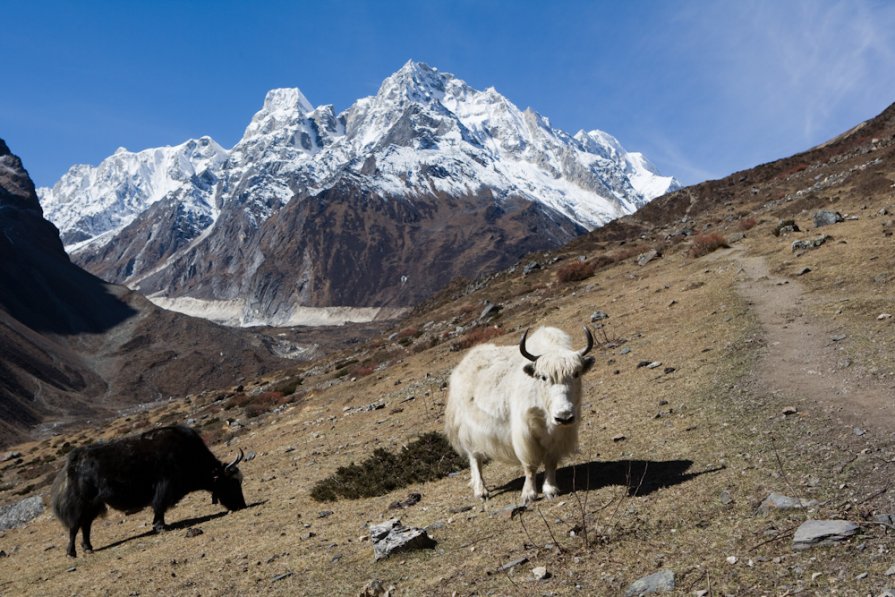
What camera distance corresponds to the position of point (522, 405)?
307 inches

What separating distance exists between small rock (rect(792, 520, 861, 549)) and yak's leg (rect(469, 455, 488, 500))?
4.25 m

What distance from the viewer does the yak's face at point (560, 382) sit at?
23.1 feet

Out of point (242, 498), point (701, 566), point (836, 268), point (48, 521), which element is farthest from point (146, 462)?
point (836, 268)

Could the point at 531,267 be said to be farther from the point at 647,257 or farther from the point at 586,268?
the point at 647,257

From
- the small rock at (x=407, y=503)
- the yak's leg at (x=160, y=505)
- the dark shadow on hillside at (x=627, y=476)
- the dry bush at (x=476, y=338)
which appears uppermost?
the dry bush at (x=476, y=338)

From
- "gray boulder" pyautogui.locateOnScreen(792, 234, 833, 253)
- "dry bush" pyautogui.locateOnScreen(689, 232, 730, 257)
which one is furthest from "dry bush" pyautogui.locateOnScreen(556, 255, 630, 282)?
"gray boulder" pyautogui.locateOnScreen(792, 234, 833, 253)

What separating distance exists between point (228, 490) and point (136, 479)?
1.61 m

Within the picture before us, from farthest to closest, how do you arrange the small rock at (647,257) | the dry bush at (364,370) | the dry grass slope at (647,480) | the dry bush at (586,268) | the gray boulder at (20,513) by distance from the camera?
1. the dry bush at (586,268)
2. the small rock at (647,257)
3. the dry bush at (364,370)
4. the gray boulder at (20,513)
5. the dry grass slope at (647,480)

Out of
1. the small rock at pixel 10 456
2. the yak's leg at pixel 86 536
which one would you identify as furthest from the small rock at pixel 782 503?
the small rock at pixel 10 456

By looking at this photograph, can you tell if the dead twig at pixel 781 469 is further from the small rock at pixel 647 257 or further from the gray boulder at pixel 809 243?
the small rock at pixel 647 257

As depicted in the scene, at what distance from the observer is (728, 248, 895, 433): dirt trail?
7832mm

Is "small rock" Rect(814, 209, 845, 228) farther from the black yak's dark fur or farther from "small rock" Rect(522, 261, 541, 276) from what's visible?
the black yak's dark fur

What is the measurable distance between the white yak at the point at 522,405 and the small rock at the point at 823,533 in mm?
2622

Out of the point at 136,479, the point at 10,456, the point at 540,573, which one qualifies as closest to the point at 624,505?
the point at 540,573
